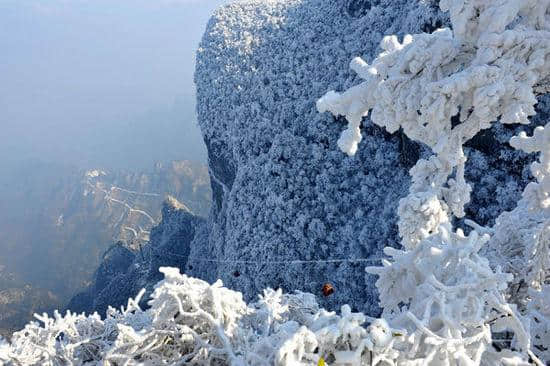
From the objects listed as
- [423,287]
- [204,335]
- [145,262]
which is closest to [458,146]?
[423,287]

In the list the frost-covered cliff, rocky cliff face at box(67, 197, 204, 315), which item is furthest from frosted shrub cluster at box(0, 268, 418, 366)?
rocky cliff face at box(67, 197, 204, 315)

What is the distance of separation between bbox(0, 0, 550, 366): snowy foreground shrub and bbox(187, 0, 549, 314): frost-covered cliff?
15.9m

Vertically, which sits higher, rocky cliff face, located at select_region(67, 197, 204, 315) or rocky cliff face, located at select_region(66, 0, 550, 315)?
rocky cliff face, located at select_region(66, 0, 550, 315)

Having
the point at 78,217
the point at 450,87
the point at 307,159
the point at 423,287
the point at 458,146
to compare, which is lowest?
the point at 78,217

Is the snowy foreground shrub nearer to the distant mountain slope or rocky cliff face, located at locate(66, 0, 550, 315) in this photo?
rocky cliff face, located at locate(66, 0, 550, 315)

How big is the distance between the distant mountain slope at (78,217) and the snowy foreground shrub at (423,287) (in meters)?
92.5

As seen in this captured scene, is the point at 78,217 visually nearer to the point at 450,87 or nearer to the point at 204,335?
the point at 204,335

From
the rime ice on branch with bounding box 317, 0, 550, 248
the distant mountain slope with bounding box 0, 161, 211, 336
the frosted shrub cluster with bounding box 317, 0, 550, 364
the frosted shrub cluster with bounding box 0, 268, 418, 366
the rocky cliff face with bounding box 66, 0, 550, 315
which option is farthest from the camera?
the distant mountain slope with bounding box 0, 161, 211, 336

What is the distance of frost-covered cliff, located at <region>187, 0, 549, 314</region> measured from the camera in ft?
74.3

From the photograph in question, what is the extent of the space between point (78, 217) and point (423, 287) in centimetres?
14463

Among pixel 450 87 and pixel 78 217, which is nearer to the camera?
pixel 450 87

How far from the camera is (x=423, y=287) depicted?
423 centimetres

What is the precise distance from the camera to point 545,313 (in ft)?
15.8

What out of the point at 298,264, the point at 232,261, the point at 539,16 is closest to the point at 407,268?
A: the point at 539,16
